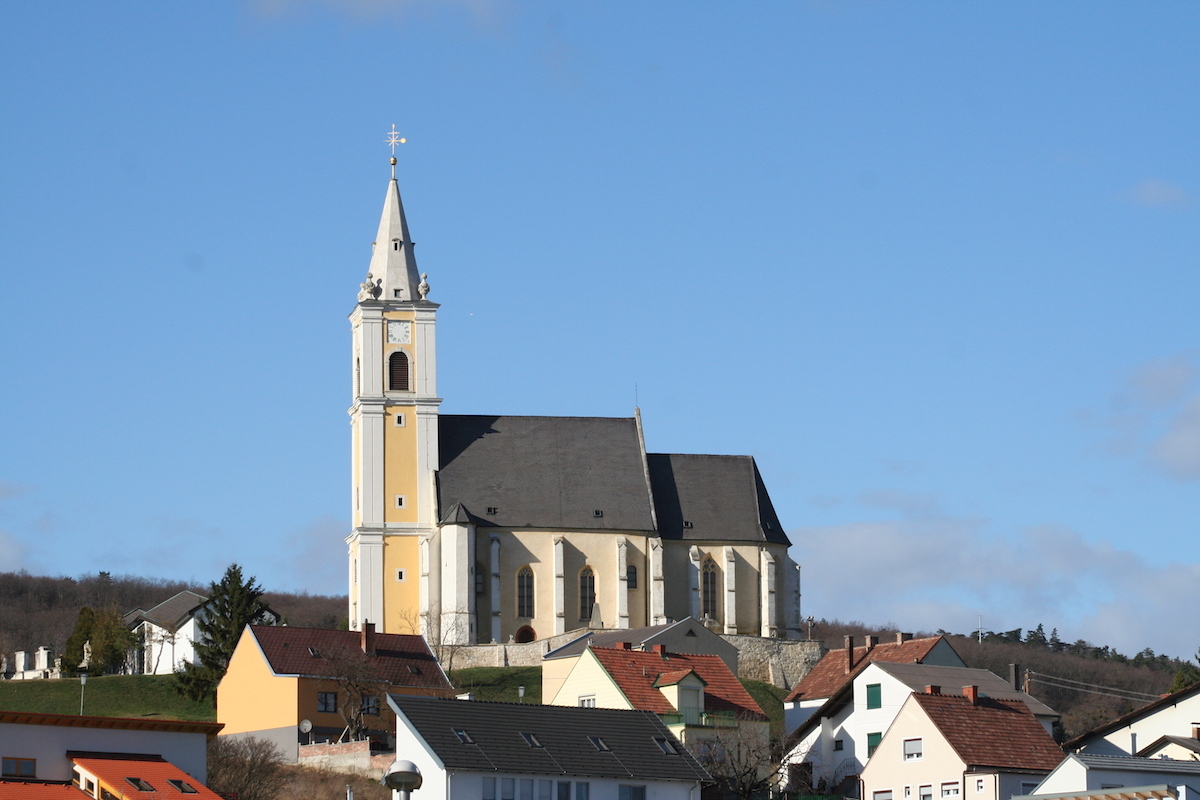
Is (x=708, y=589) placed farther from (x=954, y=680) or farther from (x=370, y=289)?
(x=954, y=680)

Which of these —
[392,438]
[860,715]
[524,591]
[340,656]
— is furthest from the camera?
[392,438]

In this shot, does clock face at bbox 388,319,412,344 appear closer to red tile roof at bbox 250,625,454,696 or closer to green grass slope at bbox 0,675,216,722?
green grass slope at bbox 0,675,216,722

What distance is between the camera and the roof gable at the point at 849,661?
217 feet

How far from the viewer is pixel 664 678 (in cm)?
5881

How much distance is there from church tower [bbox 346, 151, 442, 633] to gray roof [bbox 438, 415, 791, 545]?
147cm

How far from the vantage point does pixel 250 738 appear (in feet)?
187

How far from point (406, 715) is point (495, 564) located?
42719mm

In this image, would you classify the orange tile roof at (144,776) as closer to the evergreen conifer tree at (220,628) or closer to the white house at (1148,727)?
the white house at (1148,727)

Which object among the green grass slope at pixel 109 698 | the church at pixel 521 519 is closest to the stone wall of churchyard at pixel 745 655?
the church at pixel 521 519

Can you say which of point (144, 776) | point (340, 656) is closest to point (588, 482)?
point (340, 656)

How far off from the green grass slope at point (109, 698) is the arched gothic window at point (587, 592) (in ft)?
63.2

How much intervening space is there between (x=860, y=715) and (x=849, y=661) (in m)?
7.29

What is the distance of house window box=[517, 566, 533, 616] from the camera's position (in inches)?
3551

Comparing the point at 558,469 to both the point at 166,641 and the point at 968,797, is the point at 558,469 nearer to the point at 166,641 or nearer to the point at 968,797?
the point at 166,641
